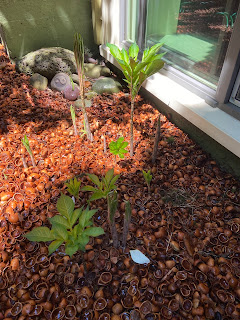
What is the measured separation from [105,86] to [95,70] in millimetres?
474

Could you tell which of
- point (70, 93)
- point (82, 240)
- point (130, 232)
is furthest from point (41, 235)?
point (70, 93)

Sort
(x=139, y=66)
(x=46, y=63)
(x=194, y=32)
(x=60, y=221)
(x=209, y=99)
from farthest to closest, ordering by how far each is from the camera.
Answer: (x=46, y=63)
(x=194, y=32)
(x=209, y=99)
(x=139, y=66)
(x=60, y=221)

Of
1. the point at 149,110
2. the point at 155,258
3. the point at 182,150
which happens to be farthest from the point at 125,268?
the point at 149,110

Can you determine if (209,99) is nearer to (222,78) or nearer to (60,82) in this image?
(222,78)

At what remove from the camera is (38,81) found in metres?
2.86

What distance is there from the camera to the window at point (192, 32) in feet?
5.81

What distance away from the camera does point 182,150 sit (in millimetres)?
2064

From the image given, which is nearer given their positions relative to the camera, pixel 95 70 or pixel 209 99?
pixel 209 99

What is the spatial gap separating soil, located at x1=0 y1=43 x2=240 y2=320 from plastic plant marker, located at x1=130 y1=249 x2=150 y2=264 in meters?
0.03

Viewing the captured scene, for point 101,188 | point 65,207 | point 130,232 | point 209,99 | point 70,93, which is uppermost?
point 209,99

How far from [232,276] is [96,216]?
85cm

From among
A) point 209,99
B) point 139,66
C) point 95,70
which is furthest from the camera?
point 95,70

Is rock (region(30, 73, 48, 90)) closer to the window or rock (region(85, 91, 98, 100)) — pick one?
rock (region(85, 91, 98, 100))

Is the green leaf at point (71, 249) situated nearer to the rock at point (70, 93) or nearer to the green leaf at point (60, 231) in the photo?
the green leaf at point (60, 231)
